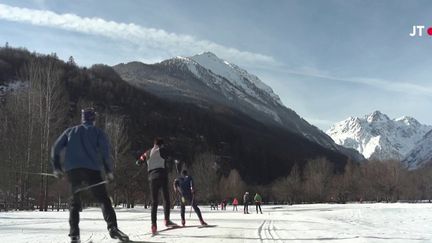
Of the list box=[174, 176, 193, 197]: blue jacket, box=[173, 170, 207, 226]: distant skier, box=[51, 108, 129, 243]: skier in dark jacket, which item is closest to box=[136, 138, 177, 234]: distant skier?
box=[173, 170, 207, 226]: distant skier

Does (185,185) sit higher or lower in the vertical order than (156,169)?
lower

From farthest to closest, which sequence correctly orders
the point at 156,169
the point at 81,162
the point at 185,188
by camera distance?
the point at 185,188
the point at 156,169
the point at 81,162

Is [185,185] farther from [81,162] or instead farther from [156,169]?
[81,162]

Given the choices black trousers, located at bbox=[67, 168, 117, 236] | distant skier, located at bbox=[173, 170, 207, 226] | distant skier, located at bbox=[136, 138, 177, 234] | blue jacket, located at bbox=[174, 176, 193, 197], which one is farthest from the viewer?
blue jacket, located at bbox=[174, 176, 193, 197]

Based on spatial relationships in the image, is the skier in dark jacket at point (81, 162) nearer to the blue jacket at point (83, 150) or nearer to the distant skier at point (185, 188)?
the blue jacket at point (83, 150)

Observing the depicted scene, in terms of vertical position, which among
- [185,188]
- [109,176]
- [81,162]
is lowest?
[185,188]

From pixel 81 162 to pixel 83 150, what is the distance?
197mm

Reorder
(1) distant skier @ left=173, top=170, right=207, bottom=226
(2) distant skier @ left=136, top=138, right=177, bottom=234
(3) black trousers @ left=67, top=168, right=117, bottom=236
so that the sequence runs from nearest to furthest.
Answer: (3) black trousers @ left=67, top=168, right=117, bottom=236 → (2) distant skier @ left=136, top=138, right=177, bottom=234 → (1) distant skier @ left=173, top=170, right=207, bottom=226

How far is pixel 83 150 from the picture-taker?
7961mm

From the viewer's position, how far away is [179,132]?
197m

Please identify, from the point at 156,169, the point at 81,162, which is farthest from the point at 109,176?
the point at 156,169

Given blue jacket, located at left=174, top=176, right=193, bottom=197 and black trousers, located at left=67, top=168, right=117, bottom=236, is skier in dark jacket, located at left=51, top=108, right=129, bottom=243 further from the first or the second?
blue jacket, located at left=174, top=176, right=193, bottom=197

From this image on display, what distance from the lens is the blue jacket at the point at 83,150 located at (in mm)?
7926

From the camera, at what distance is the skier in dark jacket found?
7918mm
